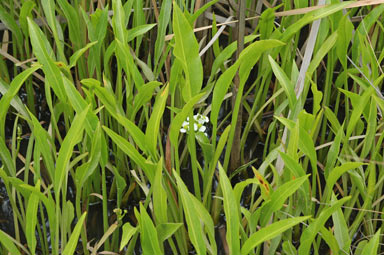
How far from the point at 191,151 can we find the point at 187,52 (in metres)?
0.15

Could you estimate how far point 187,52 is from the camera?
824 millimetres

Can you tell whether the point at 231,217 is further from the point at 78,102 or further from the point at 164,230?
the point at 78,102

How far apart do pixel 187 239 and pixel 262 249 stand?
114 millimetres

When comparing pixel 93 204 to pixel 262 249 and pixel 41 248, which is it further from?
pixel 262 249

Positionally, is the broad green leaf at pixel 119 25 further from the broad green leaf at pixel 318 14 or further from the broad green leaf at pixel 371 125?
the broad green leaf at pixel 371 125

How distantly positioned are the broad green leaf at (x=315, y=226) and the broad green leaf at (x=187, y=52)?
0.81 feet

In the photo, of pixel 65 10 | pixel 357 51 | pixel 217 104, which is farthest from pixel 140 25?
pixel 357 51

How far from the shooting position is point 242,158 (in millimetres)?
1049

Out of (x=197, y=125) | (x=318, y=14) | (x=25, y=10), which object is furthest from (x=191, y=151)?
(x=25, y=10)

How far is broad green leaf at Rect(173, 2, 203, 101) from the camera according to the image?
2.62 feet

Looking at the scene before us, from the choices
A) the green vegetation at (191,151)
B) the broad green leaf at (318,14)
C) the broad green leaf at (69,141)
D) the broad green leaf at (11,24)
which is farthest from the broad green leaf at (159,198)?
the broad green leaf at (11,24)

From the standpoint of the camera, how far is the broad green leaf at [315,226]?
2.41 feet

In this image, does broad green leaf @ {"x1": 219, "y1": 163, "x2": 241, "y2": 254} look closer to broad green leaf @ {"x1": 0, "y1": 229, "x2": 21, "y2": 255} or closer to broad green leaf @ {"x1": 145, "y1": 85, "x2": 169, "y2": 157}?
broad green leaf @ {"x1": 145, "y1": 85, "x2": 169, "y2": 157}

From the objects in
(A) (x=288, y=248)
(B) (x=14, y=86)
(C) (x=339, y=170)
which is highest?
(B) (x=14, y=86)
